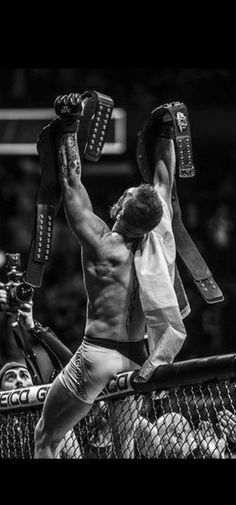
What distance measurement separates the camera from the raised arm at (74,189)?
391 cm

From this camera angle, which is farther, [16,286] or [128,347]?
[16,286]

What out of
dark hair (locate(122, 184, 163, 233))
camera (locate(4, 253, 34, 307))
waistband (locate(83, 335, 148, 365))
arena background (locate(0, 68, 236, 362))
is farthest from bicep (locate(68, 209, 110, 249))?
arena background (locate(0, 68, 236, 362))

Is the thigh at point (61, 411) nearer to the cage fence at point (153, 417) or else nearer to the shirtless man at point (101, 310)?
the shirtless man at point (101, 310)

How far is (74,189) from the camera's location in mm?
4012

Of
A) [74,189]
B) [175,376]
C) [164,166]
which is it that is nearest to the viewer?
[175,376]

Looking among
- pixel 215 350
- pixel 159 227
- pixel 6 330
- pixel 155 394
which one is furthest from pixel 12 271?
pixel 215 350

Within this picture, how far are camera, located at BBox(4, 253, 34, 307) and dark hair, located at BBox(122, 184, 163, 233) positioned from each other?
4.54 ft

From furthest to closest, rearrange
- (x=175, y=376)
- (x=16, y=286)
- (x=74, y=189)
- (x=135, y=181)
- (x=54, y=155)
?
1. (x=135, y=181)
2. (x=16, y=286)
3. (x=54, y=155)
4. (x=74, y=189)
5. (x=175, y=376)

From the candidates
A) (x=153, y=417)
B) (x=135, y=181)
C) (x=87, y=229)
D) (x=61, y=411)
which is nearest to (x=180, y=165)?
(x=87, y=229)

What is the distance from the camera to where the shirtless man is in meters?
3.91

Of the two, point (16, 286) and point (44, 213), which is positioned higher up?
point (44, 213)

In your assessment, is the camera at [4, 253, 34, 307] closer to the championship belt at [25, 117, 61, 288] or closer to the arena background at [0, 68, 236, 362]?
the championship belt at [25, 117, 61, 288]

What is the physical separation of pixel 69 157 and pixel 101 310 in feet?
2.34

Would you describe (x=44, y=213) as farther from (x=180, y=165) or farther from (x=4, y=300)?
(x=4, y=300)
